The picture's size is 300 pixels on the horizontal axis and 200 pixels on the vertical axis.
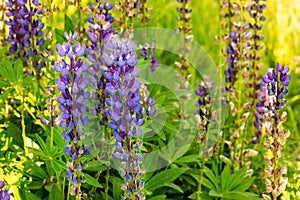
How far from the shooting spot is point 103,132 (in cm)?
282

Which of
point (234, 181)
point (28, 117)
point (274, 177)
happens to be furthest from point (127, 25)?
point (274, 177)

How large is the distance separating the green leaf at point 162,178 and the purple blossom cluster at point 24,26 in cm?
92

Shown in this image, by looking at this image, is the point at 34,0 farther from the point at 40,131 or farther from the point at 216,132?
the point at 216,132

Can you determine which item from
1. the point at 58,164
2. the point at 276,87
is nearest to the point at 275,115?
the point at 276,87

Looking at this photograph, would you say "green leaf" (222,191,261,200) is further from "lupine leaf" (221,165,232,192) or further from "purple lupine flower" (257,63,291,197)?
"purple lupine flower" (257,63,291,197)

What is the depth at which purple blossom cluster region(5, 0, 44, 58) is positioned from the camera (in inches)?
121

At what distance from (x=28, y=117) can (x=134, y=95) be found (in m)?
1.25

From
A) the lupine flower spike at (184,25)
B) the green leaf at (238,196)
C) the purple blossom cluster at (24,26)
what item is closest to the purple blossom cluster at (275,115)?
the green leaf at (238,196)

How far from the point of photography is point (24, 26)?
3240 millimetres

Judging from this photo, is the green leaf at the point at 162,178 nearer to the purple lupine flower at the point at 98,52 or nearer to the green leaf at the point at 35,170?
the purple lupine flower at the point at 98,52

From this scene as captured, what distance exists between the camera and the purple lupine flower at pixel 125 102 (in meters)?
2.17

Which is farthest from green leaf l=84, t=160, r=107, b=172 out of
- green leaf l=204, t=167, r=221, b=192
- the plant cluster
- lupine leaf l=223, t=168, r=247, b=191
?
lupine leaf l=223, t=168, r=247, b=191

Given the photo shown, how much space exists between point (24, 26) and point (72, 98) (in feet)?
3.76

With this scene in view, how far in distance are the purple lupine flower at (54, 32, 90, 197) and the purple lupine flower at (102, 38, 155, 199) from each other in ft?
0.36
